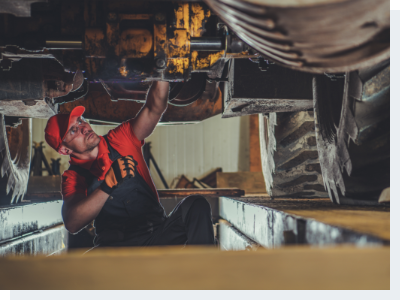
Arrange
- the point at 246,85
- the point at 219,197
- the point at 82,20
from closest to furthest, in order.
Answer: the point at 82,20
the point at 246,85
the point at 219,197

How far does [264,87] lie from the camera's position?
2082mm

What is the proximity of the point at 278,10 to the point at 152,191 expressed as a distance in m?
1.60

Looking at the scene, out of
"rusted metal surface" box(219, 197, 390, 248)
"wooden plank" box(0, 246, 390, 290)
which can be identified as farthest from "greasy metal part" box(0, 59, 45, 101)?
"rusted metal surface" box(219, 197, 390, 248)

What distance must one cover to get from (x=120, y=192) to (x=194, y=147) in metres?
6.40

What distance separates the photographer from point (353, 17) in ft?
2.86

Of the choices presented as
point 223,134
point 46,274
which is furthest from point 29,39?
point 223,134

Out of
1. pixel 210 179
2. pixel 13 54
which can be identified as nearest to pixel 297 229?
pixel 13 54

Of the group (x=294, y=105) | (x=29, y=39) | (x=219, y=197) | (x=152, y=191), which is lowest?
(x=219, y=197)

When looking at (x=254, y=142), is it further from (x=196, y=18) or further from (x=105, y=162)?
(x=196, y=18)

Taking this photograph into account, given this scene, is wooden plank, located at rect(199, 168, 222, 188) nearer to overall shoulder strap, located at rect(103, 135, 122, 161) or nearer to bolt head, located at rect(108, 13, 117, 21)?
overall shoulder strap, located at rect(103, 135, 122, 161)

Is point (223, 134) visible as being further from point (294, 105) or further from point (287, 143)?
point (294, 105)

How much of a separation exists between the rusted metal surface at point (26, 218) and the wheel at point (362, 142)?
189 centimetres

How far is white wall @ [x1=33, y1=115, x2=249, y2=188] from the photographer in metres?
8.18

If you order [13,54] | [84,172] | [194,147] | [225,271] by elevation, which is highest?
[13,54]
